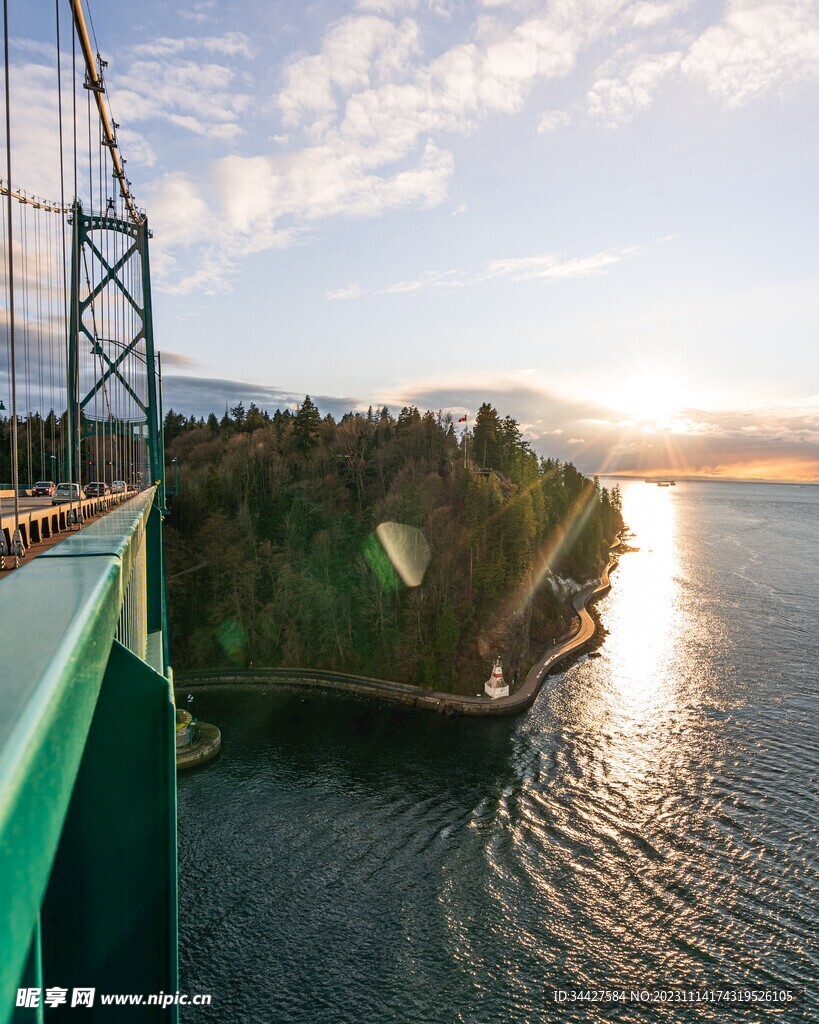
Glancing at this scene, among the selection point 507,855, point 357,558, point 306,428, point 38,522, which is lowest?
point 507,855

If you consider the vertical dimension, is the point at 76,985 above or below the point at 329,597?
above

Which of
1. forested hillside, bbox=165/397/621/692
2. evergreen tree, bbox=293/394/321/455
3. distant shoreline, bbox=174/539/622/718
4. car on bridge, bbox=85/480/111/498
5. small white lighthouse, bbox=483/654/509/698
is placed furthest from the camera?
evergreen tree, bbox=293/394/321/455

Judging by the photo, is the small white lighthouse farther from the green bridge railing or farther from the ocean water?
the green bridge railing

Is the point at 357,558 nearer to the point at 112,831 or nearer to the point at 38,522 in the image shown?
the point at 38,522

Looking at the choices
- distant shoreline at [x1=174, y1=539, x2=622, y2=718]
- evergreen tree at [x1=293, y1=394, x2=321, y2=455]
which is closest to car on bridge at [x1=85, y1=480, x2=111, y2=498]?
distant shoreline at [x1=174, y1=539, x2=622, y2=718]

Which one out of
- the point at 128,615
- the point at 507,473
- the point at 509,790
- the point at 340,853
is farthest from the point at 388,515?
the point at 128,615

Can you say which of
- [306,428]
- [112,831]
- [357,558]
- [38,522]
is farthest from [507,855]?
[306,428]

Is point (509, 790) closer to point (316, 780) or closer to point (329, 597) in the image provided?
point (316, 780)
